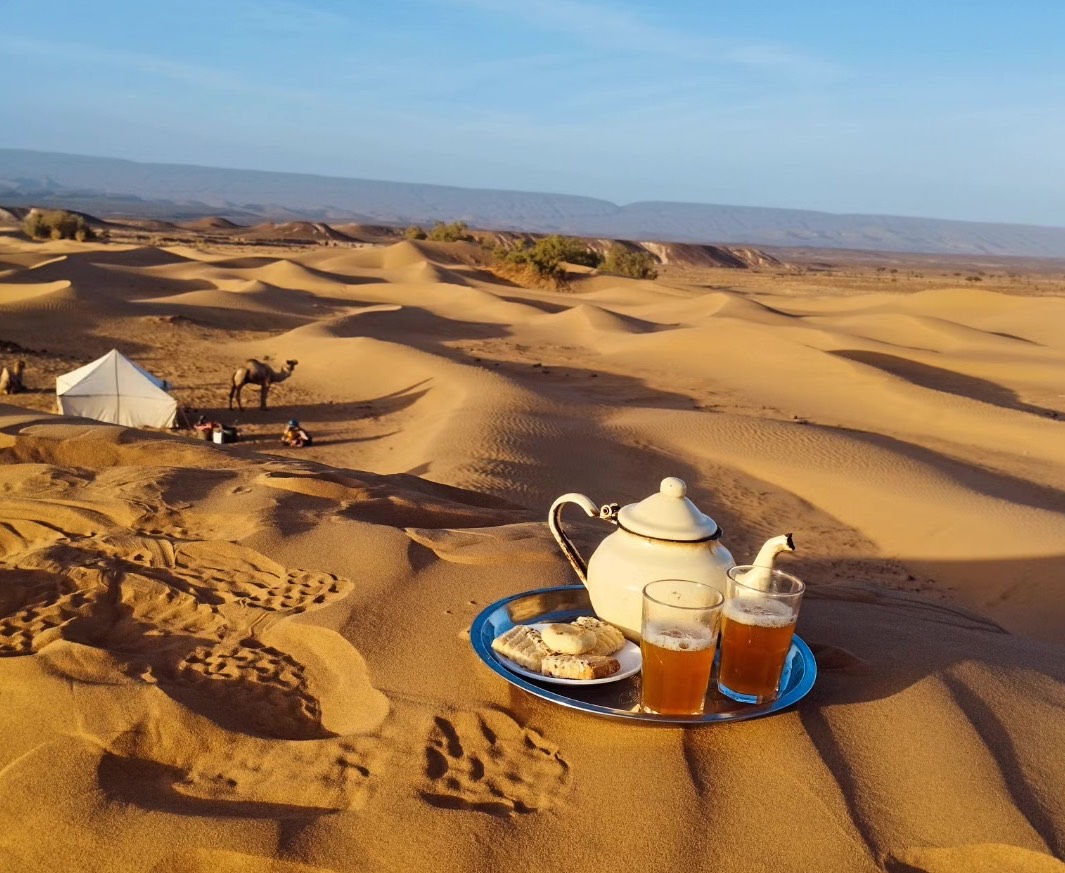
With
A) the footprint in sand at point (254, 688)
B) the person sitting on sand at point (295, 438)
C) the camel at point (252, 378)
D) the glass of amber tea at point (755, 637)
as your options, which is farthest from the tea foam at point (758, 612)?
the camel at point (252, 378)

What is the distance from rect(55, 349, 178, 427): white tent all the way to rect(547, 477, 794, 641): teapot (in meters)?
10.3

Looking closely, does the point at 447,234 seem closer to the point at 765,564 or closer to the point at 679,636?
the point at 765,564

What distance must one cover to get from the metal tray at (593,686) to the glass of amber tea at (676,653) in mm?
43

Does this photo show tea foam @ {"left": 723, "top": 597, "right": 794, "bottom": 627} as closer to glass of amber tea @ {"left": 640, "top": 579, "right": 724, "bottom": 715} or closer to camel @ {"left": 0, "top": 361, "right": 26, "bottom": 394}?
glass of amber tea @ {"left": 640, "top": 579, "right": 724, "bottom": 715}

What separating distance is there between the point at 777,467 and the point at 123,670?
8510 mm

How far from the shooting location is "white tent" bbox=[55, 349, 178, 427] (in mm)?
11625

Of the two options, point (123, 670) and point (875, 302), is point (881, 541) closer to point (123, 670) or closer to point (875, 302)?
point (123, 670)

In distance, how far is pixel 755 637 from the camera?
2.57 metres

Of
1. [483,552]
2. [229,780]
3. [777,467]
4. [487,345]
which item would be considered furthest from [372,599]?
[487,345]

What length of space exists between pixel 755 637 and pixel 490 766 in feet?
2.65

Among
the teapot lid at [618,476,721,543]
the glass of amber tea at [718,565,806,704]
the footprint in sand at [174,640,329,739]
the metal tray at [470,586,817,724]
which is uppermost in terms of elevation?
the teapot lid at [618,476,721,543]

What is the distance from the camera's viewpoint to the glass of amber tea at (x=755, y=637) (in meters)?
2.57

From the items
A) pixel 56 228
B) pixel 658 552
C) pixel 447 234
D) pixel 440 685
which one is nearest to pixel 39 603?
pixel 440 685

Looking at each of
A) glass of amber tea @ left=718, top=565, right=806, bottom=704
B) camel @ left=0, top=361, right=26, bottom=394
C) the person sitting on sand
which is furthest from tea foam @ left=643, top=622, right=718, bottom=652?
camel @ left=0, top=361, right=26, bottom=394
